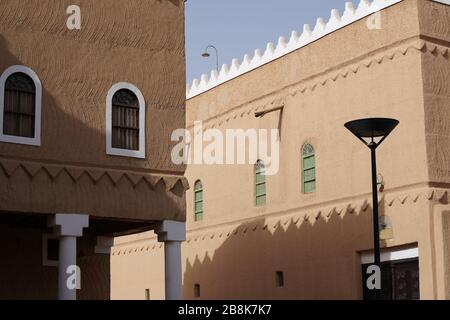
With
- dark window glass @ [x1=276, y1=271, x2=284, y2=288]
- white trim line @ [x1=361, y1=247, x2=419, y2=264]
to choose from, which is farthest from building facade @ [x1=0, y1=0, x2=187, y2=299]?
dark window glass @ [x1=276, y1=271, x2=284, y2=288]

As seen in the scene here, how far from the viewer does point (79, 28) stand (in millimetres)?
17984

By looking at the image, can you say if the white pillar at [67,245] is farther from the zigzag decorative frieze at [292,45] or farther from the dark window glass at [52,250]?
the zigzag decorative frieze at [292,45]

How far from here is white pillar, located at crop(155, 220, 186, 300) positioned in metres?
18.2

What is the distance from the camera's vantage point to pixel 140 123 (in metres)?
18.4

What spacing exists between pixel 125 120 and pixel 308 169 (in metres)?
8.02

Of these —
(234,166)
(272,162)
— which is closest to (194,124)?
(234,166)

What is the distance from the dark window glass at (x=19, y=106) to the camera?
658 inches

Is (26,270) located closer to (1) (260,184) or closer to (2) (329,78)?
(1) (260,184)

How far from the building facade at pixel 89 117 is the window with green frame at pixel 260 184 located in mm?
7372

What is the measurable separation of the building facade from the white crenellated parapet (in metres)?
6.15

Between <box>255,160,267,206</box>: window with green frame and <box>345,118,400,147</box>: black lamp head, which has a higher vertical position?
<box>255,160,267,206</box>: window with green frame

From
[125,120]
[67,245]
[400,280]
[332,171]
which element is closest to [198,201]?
[332,171]

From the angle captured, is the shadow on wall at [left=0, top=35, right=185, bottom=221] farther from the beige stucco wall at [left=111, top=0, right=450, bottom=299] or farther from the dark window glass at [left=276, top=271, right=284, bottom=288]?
the dark window glass at [left=276, top=271, right=284, bottom=288]

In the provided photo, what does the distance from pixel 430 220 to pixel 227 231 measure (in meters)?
8.96
